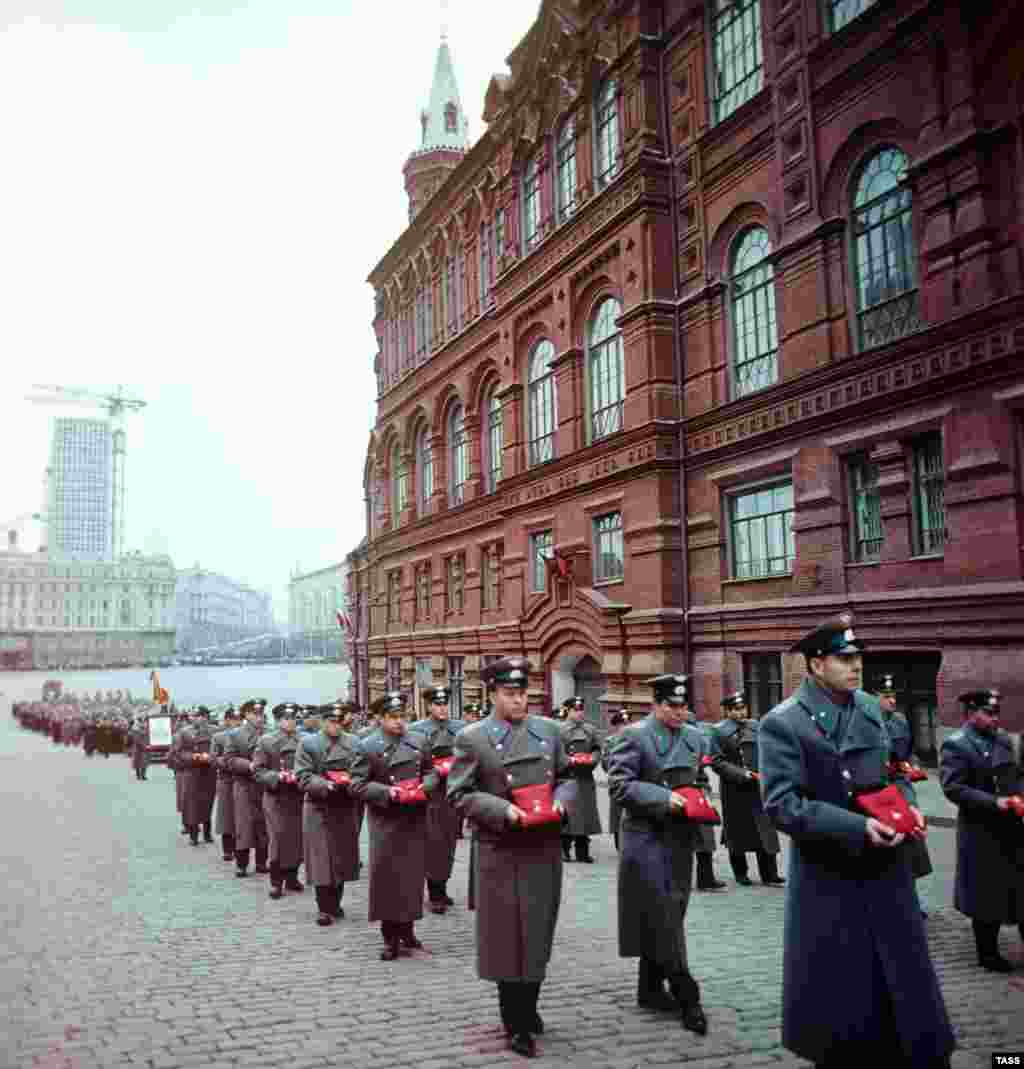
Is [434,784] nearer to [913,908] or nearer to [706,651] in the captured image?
[913,908]

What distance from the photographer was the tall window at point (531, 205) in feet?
89.5

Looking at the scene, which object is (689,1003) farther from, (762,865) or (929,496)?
(929,496)

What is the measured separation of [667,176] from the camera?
72.1 feet

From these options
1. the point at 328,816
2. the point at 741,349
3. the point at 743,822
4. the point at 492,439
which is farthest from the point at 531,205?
the point at 328,816

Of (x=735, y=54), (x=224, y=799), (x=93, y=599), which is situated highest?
(x=735, y=54)

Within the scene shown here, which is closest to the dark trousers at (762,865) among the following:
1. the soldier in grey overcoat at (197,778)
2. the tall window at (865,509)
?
the tall window at (865,509)

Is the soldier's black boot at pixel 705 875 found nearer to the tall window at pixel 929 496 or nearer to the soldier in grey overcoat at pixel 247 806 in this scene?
the soldier in grey overcoat at pixel 247 806

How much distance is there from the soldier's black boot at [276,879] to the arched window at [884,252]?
11.9 meters

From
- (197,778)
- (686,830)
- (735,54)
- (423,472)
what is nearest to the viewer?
(686,830)

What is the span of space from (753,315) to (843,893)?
650 inches

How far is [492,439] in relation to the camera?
102 feet

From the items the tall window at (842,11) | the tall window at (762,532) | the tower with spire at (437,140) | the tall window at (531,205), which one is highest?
the tower with spire at (437,140)

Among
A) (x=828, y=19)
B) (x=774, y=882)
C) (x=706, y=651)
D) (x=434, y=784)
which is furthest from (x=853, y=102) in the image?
(x=434, y=784)

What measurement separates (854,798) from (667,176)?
63.3 feet
